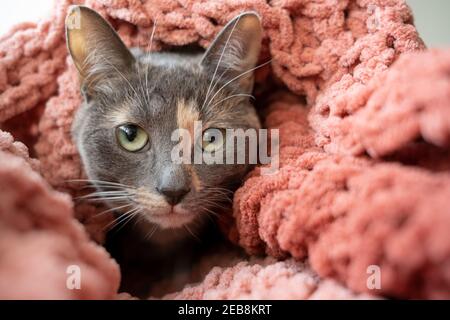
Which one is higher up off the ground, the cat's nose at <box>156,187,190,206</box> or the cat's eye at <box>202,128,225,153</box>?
the cat's eye at <box>202,128,225,153</box>

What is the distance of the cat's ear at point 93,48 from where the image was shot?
1.17 metres

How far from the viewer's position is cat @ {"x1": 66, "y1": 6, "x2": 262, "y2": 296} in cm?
111

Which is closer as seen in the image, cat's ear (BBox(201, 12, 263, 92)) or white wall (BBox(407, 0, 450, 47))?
cat's ear (BBox(201, 12, 263, 92))

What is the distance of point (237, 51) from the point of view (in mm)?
1268


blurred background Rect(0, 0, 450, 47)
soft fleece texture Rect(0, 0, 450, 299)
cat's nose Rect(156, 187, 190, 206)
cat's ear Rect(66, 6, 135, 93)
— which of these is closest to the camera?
soft fleece texture Rect(0, 0, 450, 299)

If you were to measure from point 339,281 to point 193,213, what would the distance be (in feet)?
1.69

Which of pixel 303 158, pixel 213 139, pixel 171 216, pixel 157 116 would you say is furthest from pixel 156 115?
pixel 303 158

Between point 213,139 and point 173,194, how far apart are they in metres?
0.25

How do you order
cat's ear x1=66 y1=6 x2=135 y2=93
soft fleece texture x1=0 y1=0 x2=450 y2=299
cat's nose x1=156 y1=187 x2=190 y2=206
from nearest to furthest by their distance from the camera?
1. soft fleece texture x1=0 y1=0 x2=450 y2=299
2. cat's nose x1=156 y1=187 x2=190 y2=206
3. cat's ear x1=66 y1=6 x2=135 y2=93

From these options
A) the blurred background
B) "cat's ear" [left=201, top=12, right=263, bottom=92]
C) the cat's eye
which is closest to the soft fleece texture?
"cat's ear" [left=201, top=12, right=263, bottom=92]

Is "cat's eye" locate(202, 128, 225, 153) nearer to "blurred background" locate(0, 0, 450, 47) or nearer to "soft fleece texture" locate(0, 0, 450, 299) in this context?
"soft fleece texture" locate(0, 0, 450, 299)

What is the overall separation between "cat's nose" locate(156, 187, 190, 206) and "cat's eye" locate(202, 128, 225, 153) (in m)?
0.18

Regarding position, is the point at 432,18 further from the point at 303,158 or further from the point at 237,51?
the point at 303,158

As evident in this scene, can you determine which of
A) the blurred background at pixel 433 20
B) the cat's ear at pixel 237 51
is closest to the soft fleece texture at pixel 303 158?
the cat's ear at pixel 237 51
